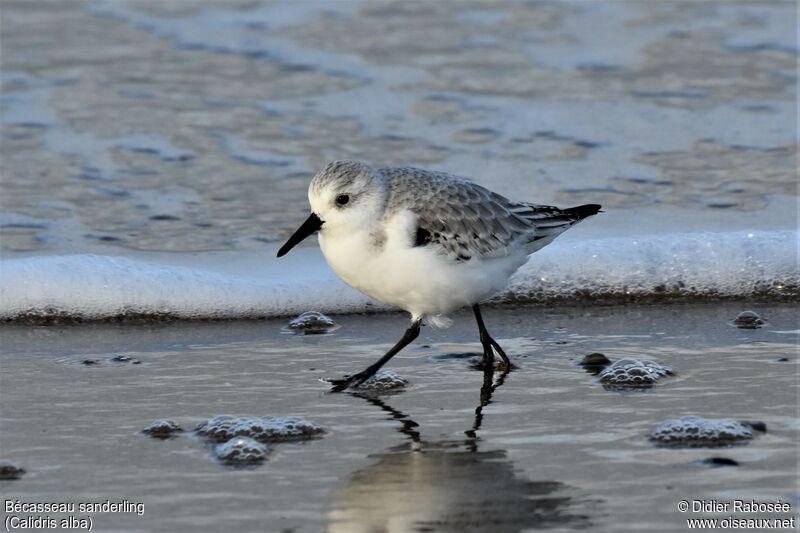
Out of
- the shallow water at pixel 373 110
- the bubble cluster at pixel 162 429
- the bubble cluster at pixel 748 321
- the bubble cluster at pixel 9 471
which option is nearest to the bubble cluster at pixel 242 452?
the bubble cluster at pixel 162 429

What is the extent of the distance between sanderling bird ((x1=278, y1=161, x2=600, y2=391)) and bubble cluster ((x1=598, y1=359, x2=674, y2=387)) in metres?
0.40

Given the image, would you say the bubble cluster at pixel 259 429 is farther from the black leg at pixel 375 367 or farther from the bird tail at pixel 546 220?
the bird tail at pixel 546 220

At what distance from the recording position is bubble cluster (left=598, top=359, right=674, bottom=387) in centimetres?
472

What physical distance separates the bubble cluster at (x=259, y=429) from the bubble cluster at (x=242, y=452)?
12 centimetres

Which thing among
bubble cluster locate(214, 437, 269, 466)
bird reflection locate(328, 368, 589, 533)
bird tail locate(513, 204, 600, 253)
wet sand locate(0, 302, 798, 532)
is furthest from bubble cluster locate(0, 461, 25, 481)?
bird tail locate(513, 204, 600, 253)

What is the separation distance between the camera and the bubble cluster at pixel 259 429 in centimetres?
418

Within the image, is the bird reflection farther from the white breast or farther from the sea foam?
the sea foam

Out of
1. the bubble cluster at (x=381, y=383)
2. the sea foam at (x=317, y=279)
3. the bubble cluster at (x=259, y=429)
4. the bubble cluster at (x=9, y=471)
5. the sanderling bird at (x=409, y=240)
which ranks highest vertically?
the sanderling bird at (x=409, y=240)

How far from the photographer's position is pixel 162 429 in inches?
167

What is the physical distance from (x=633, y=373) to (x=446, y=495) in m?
1.30

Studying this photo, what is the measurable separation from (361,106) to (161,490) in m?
5.32

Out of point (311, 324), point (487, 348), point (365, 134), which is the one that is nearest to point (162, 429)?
point (487, 348)

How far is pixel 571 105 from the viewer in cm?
875

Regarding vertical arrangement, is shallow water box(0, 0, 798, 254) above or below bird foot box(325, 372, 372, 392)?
above
